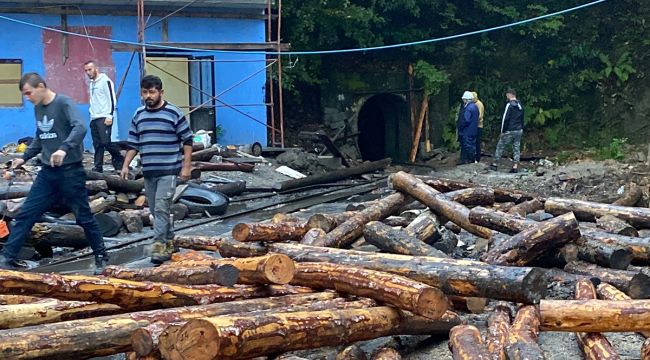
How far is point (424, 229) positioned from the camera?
25.3 ft

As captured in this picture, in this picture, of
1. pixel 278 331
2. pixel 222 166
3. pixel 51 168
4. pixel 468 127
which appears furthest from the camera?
pixel 468 127

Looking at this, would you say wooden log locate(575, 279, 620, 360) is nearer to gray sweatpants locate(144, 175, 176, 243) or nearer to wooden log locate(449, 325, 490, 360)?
wooden log locate(449, 325, 490, 360)

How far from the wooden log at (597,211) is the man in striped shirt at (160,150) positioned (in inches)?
150

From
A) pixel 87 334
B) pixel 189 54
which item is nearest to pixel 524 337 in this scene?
pixel 87 334

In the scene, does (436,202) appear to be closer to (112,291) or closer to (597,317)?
(597,317)

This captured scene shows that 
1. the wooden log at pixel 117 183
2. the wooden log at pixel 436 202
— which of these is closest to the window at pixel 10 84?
the wooden log at pixel 117 183

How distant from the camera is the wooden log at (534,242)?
6.27 meters

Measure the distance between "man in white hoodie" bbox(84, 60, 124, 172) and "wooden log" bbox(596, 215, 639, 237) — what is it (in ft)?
26.6

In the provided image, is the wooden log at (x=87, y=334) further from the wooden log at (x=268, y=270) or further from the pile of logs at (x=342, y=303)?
the wooden log at (x=268, y=270)

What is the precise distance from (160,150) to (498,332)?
441cm

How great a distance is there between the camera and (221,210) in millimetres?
12359

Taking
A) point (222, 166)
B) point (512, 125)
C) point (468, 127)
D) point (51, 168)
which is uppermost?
point (51, 168)

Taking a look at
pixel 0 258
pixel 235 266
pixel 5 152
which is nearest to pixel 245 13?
pixel 5 152

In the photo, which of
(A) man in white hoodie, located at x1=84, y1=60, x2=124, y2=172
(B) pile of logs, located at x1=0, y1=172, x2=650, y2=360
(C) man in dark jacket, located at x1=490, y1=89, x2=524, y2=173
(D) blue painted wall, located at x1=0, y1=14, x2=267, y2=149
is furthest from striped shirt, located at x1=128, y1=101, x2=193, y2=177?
(C) man in dark jacket, located at x1=490, y1=89, x2=524, y2=173
